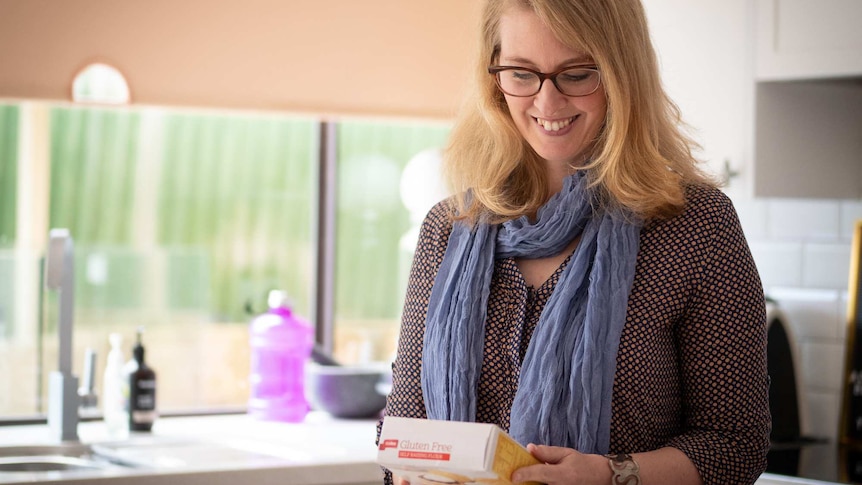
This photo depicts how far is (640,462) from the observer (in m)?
1.23

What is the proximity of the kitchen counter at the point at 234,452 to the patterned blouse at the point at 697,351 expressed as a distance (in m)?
0.91

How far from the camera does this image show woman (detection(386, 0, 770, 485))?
127 cm

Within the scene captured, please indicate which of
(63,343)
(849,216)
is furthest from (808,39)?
(63,343)

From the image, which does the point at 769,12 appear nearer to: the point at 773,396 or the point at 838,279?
the point at 838,279

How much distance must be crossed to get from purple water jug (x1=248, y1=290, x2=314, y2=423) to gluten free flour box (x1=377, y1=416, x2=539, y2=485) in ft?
5.56

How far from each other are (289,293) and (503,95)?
1.74 metres

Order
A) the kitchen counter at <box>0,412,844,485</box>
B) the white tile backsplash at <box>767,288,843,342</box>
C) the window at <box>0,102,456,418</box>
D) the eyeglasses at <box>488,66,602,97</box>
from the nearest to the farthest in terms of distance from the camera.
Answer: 1. the eyeglasses at <box>488,66,602,97</box>
2. the kitchen counter at <box>0,412,844,485</box>
3. the white tile backsplash at <box>767,288,843,342</box>
4. the window at <box>0,102,456,418</box>

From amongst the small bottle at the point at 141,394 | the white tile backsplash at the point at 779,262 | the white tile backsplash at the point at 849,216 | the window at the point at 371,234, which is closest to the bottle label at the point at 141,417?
the small bottle at the point at 141,394

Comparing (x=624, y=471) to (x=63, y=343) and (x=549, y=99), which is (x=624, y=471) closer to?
(x=549, y=99)

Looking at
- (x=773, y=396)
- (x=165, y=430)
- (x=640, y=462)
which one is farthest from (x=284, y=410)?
(x=640, y=462)

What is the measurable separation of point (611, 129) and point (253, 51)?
1.61 meters

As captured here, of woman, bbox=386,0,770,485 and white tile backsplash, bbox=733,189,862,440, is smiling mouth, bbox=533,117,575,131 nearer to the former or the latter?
woman, bbox=386,0,770,485

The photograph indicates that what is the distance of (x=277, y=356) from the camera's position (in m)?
2.84

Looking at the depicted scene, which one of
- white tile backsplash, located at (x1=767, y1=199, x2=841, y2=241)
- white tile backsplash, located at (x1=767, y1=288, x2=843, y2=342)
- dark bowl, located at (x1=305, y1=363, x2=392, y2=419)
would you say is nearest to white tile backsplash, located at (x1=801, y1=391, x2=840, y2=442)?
white tile backsplash, located at (x1=767, y1=288, x2=843, y2=342)
